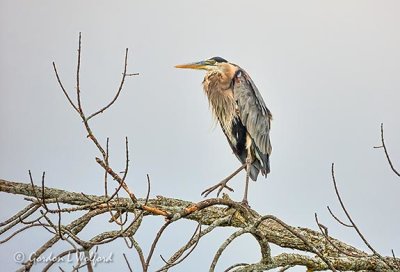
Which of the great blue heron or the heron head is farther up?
the heron head

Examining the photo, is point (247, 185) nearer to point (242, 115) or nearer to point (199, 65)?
point (242, 115)

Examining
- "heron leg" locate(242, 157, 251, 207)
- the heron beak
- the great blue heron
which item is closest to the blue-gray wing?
the great blue heron

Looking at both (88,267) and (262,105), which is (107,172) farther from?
(262,105)

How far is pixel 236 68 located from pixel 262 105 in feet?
1.67

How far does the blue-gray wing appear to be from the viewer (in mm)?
6887

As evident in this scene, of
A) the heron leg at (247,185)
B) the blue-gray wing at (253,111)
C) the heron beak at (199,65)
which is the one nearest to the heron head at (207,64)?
the heron beak at (199,65)

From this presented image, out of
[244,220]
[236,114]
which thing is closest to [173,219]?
[244,220]

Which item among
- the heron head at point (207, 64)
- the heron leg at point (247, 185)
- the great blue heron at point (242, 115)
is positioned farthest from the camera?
the heron head at point (207, 64)

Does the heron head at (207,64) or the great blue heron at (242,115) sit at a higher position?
the heron head at (207,64)

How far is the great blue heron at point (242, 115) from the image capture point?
268 inches

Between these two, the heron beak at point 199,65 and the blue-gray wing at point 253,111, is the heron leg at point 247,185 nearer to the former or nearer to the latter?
the blue-gray wing at point 253,111

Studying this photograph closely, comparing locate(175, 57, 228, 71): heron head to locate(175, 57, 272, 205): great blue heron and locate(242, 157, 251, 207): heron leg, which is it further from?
locate(242, 157, 251, 207): heron leg

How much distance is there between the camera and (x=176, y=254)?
11.3 ft

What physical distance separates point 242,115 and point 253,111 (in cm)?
13
